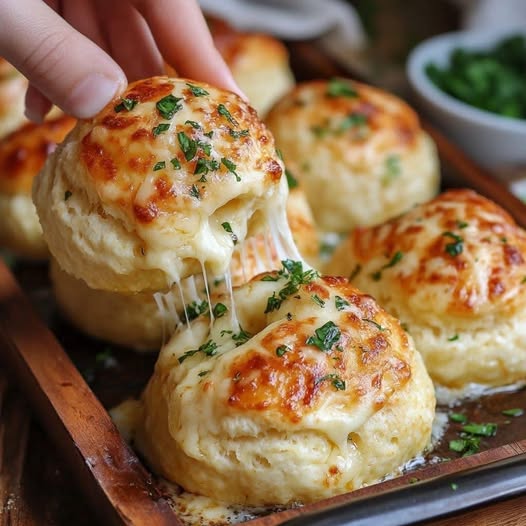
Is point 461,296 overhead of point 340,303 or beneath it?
beneath

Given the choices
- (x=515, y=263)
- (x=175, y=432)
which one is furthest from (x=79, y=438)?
(x=515, y=263)

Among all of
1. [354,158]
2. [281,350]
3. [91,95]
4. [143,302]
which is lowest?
[354,158]

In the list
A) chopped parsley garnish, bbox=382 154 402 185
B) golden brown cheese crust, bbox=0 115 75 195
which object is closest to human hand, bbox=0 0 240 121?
golden brown cheese crust, bbox=0 115 75 195

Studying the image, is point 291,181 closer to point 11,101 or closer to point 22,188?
point 22,188

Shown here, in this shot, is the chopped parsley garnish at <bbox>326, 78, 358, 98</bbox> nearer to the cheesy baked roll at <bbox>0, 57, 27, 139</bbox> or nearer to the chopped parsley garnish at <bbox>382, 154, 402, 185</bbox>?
the chopped parsley garnish at <bbox>382, 154, 402, 185</bbox>

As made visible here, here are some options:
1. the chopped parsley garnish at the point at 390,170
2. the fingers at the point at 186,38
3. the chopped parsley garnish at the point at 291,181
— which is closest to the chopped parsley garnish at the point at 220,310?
the fingers at the point at 186,38

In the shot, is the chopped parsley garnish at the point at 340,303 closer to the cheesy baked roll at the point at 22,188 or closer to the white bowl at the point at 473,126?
the cheesy baked roll at the point at 22,188

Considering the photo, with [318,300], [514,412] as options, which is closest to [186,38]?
[318,300]
